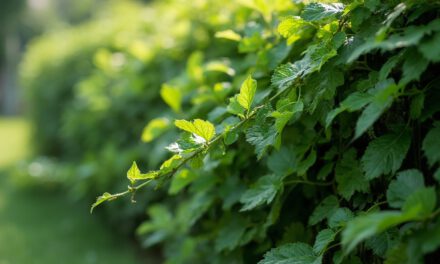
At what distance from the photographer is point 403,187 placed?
1312mm

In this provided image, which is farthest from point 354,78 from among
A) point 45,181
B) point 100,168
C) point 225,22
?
point 45,181

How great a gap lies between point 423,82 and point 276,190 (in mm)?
585

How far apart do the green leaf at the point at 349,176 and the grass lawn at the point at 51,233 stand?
3.18 m

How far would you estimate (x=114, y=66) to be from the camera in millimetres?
4758

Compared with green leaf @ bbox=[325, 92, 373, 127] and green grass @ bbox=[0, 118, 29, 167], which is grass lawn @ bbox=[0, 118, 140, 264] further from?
green leaf @ bbox=[325, 92, 373, 127]

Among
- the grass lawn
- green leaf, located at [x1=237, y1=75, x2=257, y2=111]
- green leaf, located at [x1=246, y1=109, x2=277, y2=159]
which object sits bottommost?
the grass lawn

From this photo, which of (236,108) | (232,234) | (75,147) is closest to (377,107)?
(236,108)

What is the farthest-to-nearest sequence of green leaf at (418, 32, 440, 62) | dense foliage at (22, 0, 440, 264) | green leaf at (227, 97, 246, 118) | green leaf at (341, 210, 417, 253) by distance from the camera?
green leaf at (227, 97, 246, 118)
dense foliage at (22, 0, 440, 264)
green leaf at (418, 32, 440, 62)
green leaf at (341, 210, 417, 253)

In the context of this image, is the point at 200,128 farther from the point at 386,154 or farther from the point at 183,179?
the point at 183,179

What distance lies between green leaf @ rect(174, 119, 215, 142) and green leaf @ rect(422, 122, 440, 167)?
0.61 m

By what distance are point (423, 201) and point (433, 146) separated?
0.70 ft

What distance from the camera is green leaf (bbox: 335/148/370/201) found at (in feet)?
5.34

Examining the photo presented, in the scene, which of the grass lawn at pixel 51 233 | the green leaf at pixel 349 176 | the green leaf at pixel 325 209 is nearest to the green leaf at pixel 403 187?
the green leaf at pixel 349 176

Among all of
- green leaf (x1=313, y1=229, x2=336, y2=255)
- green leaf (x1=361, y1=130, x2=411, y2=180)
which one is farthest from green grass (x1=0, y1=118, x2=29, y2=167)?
green leaf (x1=361, y1=130, x2=411, y2=180)
